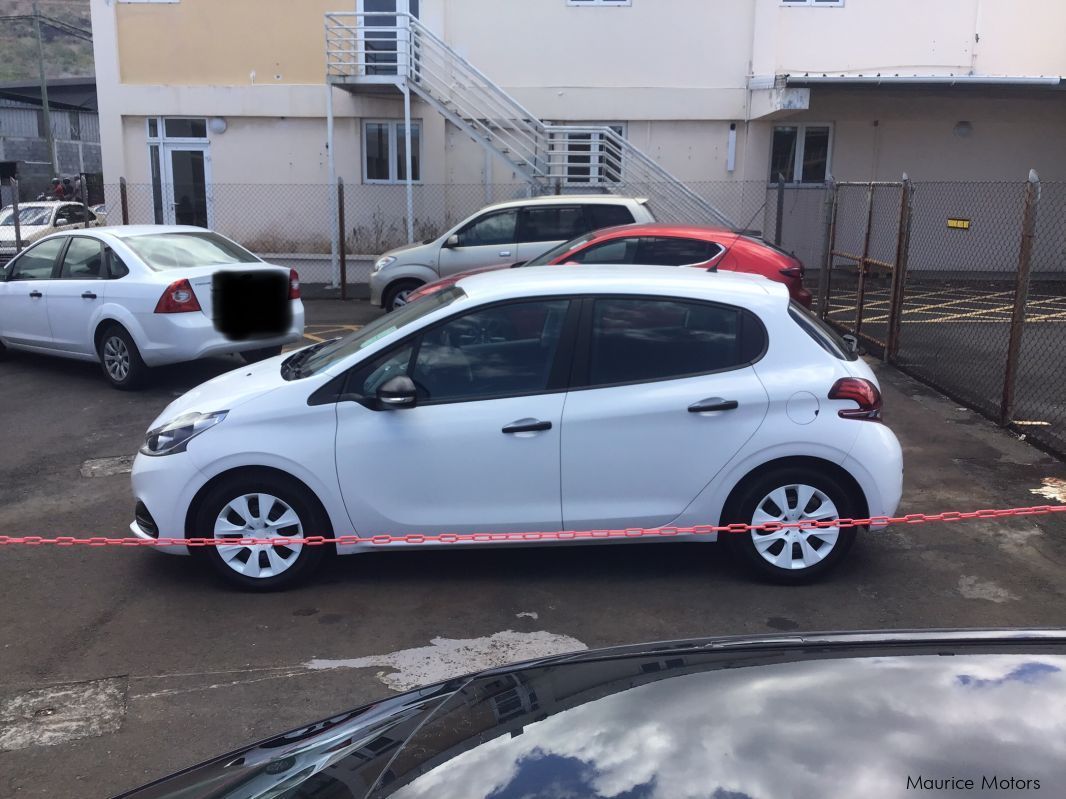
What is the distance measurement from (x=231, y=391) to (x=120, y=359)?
520cm

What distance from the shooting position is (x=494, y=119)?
18547mm

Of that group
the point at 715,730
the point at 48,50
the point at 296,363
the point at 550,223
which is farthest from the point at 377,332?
the point at 48,50

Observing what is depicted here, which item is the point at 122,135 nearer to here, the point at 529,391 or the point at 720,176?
the point at 720,176

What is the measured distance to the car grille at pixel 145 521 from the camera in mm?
5625

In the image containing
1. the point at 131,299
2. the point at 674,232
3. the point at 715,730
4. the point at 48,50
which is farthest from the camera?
the point at 48,50

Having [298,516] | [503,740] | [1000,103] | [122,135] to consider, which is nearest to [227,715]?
[298,516]

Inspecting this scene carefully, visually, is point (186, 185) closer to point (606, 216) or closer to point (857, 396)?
point (606, 216)

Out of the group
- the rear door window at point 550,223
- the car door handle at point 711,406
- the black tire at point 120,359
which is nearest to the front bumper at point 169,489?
the car door handle at point 711,406

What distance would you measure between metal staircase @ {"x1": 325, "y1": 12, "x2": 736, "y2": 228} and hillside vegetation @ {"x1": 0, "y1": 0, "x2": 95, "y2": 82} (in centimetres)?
6990

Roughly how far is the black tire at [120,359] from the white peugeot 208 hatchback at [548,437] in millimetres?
4912

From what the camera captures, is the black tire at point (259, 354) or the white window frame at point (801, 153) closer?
the black tire at point (259, 354)

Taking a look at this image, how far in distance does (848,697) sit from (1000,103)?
21.2 meters

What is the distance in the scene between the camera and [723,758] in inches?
75.3

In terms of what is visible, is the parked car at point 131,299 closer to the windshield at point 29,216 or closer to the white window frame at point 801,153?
the windshield at point 29,216
